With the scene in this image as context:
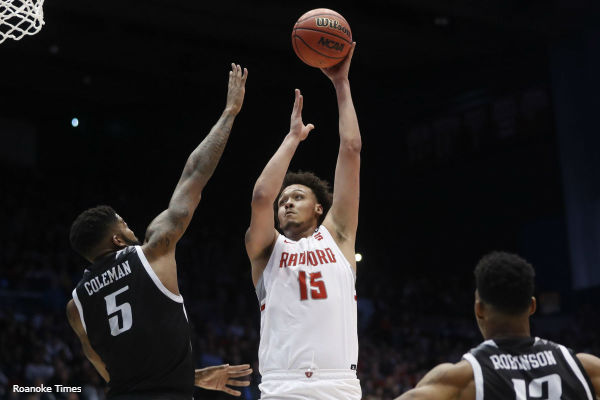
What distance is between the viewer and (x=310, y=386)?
4.01 meters

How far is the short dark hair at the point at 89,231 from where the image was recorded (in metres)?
4.03

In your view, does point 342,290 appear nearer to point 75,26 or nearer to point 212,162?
point 212,162

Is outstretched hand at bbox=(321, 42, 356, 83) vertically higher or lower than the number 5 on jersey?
higher

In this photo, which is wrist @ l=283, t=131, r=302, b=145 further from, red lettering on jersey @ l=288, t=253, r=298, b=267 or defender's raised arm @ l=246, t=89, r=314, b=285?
red lettering on jersey @ l=288, t=253, r=298, b=267

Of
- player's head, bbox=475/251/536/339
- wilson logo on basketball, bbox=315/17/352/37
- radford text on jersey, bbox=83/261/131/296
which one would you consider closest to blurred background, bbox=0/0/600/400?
wilson logo on basketball, bbox=315/17/352/37

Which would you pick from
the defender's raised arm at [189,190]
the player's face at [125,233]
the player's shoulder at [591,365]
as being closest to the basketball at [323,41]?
the defender's raised arm at [189,190]

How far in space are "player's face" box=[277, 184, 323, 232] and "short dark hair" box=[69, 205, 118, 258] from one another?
105cm

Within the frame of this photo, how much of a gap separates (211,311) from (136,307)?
38.6ft

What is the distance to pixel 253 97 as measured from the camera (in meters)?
20.4

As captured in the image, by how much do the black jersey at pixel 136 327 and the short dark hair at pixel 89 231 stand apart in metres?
0.13

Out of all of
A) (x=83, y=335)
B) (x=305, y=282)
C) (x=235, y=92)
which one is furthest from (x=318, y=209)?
(x=83, y=335)

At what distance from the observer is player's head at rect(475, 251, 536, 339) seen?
2.93 meters

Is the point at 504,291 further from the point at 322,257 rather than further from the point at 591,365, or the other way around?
the point at 322,257

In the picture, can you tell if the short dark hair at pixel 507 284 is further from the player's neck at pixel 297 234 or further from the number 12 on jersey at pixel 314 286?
the player's neck at pixel 297 234
